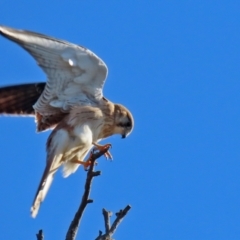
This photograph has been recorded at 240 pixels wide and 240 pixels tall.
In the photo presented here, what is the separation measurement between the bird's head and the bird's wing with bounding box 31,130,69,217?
2.13 ft

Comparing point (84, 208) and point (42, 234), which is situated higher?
point (84, 208)

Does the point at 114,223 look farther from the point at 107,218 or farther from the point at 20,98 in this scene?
the point at 20,98

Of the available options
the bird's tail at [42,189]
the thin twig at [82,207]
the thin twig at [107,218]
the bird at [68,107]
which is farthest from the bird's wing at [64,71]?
the thin twig at [107,218]

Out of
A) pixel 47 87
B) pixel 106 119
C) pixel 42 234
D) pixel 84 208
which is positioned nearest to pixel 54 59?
pixel 47 87

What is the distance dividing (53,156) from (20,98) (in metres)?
1.03

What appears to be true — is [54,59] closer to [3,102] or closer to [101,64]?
[101,64]

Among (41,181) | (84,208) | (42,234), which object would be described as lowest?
(42,234)

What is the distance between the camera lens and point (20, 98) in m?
6.60

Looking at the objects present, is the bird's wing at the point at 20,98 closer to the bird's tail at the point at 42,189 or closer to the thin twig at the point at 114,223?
the bird's tail at the point at 42,189

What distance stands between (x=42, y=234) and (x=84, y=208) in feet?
1.72

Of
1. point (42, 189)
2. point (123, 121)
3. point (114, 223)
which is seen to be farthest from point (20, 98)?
point (114, 223)

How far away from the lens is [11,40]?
5176mm

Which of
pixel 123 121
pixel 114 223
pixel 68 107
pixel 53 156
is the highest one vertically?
pixel 123 121

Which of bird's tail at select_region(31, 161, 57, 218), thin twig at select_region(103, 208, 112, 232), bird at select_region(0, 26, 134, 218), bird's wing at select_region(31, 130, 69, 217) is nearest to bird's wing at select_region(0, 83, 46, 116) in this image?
bird at select_region(0, 26, 134, 218)
